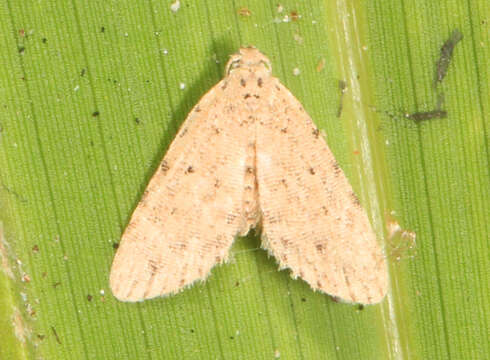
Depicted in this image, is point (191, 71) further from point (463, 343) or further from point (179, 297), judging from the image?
point (463, 343)

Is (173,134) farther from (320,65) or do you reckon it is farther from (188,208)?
(320,65)

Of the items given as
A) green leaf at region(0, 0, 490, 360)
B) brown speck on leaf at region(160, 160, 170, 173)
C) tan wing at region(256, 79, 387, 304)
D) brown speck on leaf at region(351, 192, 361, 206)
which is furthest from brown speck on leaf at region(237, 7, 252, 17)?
brown speck on leaf at region(351, 192, 361, 206)

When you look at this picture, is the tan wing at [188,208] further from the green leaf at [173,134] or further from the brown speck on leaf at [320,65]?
the brown speck on leaf at [320,65]

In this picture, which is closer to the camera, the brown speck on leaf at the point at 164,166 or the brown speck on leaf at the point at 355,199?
the brown speck on leaf at the point at 164,166

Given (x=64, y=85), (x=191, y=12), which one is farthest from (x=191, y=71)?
(x=64, y=85)

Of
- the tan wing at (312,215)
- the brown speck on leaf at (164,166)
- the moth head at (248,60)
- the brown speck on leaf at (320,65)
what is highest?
the moth head at (248,60)

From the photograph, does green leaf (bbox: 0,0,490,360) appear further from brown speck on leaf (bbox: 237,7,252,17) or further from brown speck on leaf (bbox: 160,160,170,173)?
brown speck on leaf (bbox: 160,160,170,173)

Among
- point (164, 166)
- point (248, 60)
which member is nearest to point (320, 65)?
point (248, 60)

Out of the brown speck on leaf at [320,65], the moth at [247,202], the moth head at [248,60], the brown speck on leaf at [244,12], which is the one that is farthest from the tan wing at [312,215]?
the brown speck on leaf at [244,12]
